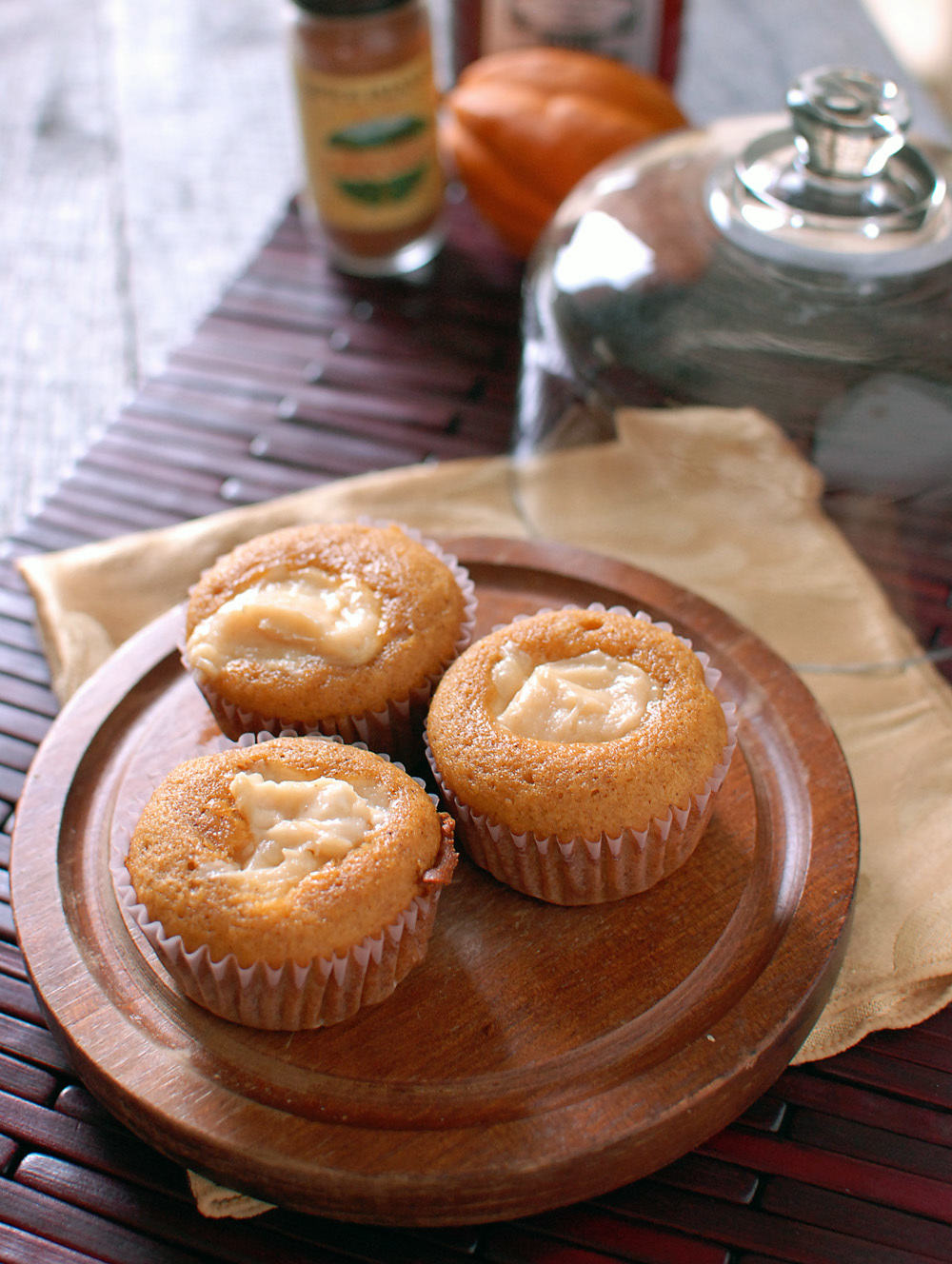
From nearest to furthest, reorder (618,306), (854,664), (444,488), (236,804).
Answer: (236,804)
(854,664)
(618,306)
(444,488)

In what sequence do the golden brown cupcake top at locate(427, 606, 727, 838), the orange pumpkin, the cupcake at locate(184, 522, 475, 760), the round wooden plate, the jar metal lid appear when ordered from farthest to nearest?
1. the orange pumpkin
2. the jar metal lid
3. the cupcake at locate(184, 522, 475, 760)
4. the golden brown cupcake top at locate(427, 606, 727, 838)
5. the round wooden plate

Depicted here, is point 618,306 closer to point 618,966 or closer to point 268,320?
point 268,320

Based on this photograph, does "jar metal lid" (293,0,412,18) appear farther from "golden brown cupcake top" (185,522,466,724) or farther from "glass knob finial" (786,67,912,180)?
"golden brown cupcake top" (185,522,466,724)

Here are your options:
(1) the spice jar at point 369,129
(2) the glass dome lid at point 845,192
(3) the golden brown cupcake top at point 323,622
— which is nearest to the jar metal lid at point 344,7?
(1) the spice jar at point 369,129

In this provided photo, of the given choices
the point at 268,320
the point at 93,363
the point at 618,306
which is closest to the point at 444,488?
the point at 618,306

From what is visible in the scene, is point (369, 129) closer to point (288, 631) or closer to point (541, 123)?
point (541, 123)

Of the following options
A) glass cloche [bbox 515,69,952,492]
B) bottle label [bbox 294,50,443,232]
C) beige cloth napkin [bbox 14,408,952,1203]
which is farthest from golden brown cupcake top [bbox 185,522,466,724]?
bottle label [bbox 294,50,443,232]

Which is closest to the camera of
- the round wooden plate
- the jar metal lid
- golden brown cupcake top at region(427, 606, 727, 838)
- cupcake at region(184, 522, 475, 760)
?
the round wooden plate
